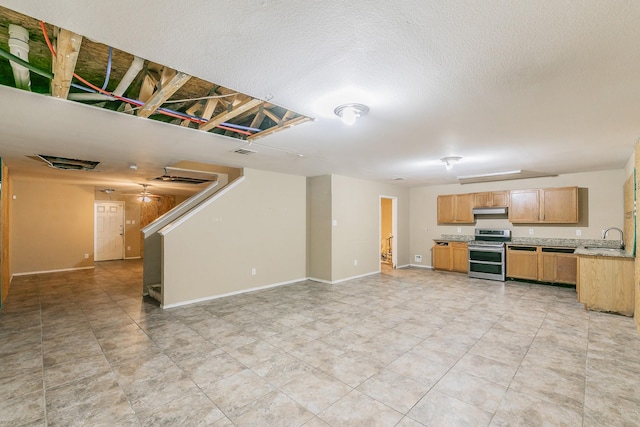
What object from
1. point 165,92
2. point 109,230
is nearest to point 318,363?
point 165,92

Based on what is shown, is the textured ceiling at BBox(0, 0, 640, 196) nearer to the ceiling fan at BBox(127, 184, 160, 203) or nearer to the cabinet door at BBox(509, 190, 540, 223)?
the cabinet door at BBox(509, 190, 540, 223)

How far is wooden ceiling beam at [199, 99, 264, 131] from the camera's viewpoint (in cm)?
245

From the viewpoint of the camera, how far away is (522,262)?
641 cm

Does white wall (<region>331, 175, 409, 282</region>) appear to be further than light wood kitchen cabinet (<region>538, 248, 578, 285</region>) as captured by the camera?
Yes

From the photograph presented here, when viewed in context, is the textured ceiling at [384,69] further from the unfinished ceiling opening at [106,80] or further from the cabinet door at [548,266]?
the cabinet door at [548,266]

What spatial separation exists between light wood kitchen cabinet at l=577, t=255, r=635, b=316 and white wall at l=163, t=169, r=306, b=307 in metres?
5.02

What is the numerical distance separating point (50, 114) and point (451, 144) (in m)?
4.38

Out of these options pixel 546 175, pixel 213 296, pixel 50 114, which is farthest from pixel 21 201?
pixel 546 175

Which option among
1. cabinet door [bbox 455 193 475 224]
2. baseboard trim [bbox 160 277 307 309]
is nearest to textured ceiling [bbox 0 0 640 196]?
baseboard trim [bbox 160 277 307 309]

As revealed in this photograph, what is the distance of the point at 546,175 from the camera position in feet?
20.8

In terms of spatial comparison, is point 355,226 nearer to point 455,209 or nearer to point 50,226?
point 455,209

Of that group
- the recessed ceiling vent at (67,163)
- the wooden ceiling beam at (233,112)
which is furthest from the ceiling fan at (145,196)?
the wooden ceiling beam at (233,112)

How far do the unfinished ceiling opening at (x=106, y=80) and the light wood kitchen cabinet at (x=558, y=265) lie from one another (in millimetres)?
6338

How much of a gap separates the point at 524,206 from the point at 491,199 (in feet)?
2.32
